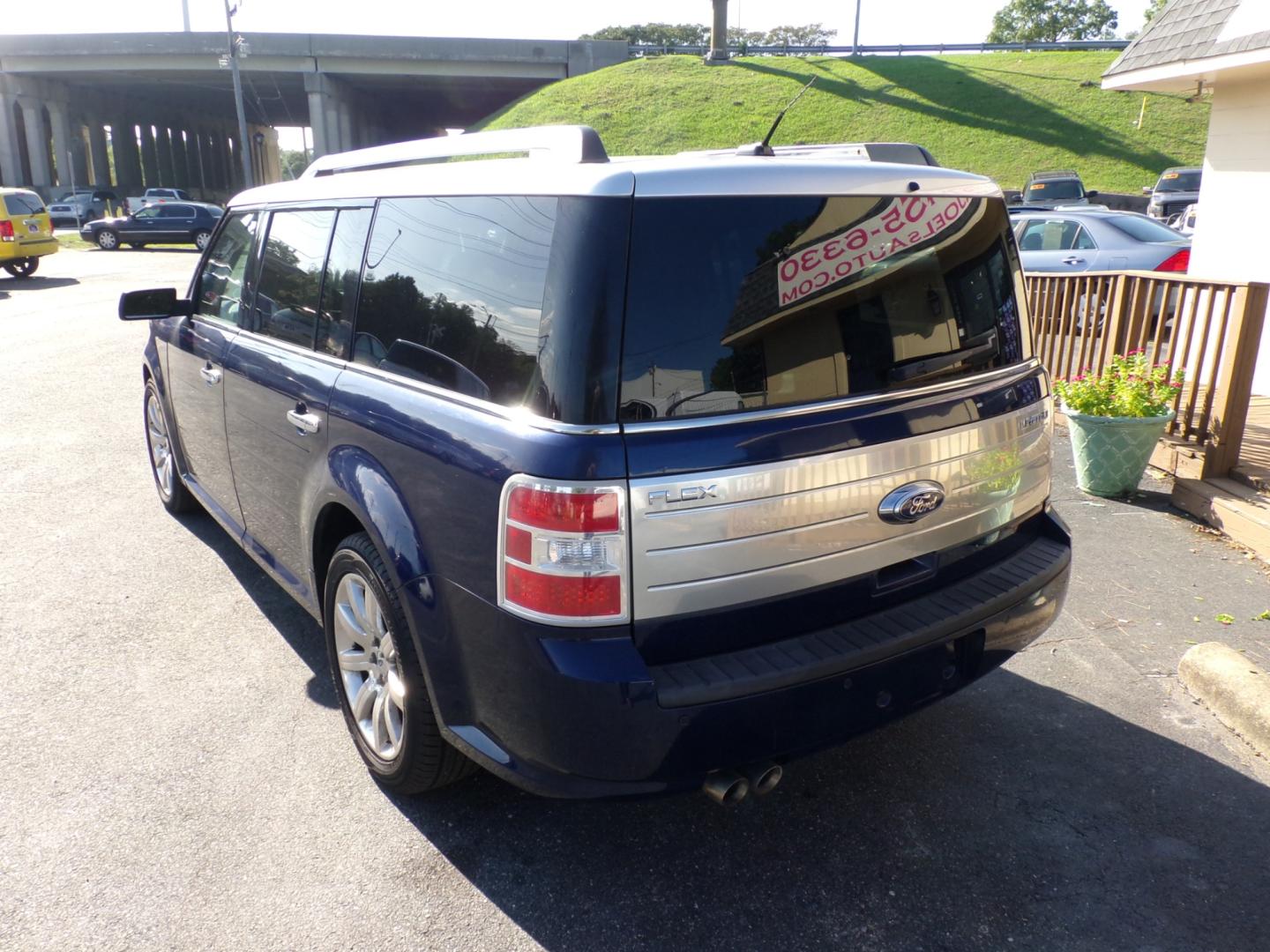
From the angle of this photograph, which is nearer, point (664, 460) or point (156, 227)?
point (664, 460)

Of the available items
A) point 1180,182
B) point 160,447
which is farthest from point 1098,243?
point 1180,182

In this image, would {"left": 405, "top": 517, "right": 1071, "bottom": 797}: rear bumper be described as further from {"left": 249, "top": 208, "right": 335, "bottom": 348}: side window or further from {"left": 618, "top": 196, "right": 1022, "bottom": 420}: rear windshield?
{"left": 249, "top": 208, "right": 335, "bottom": 348}: side window

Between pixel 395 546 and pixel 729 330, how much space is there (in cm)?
112

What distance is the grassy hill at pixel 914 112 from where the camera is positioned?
140 ft

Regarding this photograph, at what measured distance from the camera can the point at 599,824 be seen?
3.04 meters

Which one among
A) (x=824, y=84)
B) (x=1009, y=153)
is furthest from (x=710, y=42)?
(x=1009, y=153)

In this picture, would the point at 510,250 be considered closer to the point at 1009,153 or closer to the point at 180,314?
the point at 180,314

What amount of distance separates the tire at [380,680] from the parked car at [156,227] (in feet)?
106

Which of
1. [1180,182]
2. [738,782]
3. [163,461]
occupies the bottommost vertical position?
[163,461]

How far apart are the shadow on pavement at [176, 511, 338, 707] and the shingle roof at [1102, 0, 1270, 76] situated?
8.37m

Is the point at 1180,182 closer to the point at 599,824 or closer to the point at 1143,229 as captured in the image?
the point at 1143,229

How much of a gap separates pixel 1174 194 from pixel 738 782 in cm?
2760

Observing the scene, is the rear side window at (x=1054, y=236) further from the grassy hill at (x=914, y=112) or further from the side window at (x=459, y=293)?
the grassy hill at (x=914, y=112)

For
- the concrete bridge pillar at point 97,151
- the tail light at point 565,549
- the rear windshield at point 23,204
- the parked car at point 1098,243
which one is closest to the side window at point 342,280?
the tail light at point 565,549
